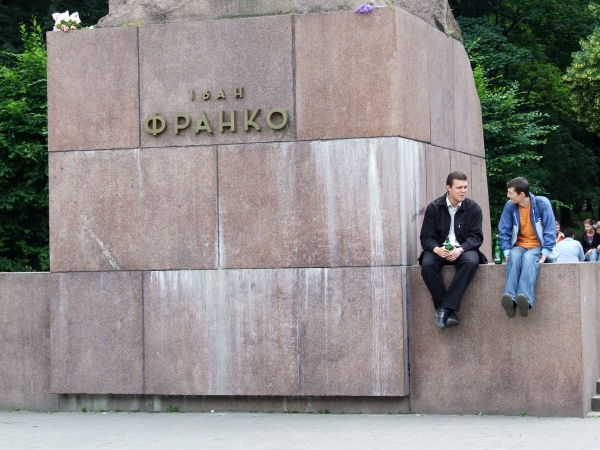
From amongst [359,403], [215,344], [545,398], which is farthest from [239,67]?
[545,398]

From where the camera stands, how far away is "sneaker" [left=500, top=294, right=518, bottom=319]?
984 cm

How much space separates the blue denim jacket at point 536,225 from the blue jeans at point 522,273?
0.22m

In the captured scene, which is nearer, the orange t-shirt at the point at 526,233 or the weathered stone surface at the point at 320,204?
the orange t-shirt at the point at 526,233

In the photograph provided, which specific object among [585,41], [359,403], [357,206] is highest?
[585,41]

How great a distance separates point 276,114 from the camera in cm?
1066

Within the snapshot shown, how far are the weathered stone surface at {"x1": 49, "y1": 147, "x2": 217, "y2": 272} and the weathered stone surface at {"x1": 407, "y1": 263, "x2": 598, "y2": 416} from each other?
2.09m

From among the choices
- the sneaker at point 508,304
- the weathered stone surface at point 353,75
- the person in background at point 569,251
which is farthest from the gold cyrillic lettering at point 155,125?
the person in background at point 569,251

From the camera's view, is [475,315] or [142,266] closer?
[475,315]

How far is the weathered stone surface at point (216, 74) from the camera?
35.0ft

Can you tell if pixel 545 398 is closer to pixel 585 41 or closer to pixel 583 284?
pixel 583 284

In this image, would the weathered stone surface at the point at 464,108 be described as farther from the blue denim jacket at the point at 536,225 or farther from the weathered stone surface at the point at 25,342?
the weathered stone surface at the point at 25,342

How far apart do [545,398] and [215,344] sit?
307 centimetres

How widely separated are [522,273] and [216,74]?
3441 mm

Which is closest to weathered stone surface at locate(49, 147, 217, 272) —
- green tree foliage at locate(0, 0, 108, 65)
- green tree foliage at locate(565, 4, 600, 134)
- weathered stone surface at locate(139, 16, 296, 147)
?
weathered stone surface at locate(139, 16, 296, 147)
